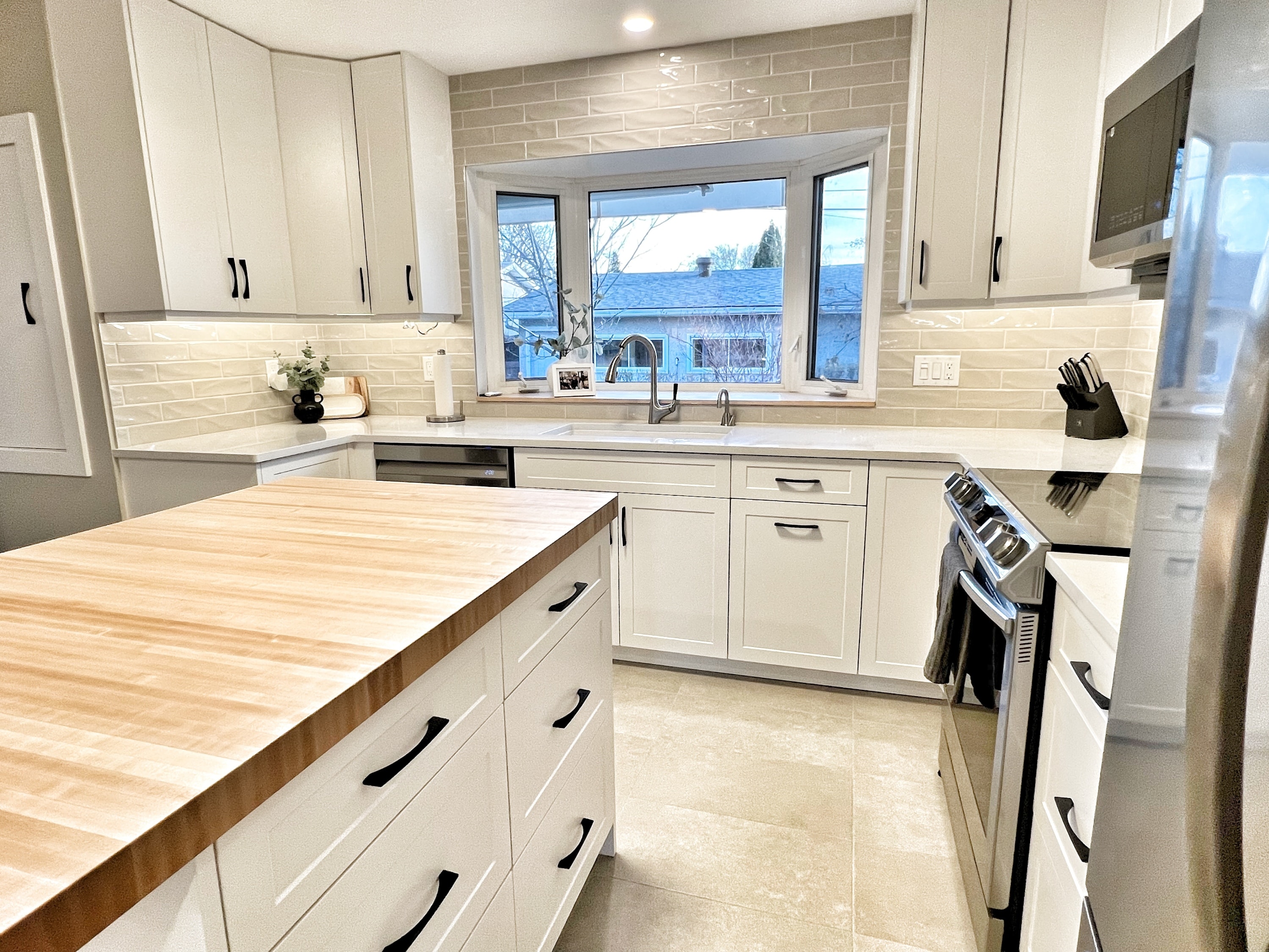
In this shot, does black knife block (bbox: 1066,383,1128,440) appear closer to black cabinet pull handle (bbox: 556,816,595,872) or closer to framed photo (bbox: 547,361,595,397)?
framed photo (bbox: 547,361,595,397)

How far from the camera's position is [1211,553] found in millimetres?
451

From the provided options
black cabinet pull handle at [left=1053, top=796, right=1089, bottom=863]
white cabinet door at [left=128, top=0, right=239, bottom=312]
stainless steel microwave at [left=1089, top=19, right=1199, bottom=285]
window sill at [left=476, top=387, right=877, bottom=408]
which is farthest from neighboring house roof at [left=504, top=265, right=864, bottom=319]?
black cabinet pull handle at [left=1053, top=796, right=1089, bottom=863]

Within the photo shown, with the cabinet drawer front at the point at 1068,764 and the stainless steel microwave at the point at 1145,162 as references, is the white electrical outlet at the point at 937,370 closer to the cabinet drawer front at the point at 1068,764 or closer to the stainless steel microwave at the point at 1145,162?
the stainless steel microwave at the point at 1145,162

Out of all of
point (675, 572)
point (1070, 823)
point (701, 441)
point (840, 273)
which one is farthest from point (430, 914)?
point (840, 273)

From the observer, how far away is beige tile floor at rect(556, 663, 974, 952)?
1582 mm

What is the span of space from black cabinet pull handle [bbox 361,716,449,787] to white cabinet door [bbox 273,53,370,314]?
252 cm

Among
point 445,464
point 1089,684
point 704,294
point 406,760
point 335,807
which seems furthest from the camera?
point 704,294

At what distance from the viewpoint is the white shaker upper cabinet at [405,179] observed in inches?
114

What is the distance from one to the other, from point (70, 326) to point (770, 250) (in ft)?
9.17

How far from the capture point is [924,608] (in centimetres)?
242

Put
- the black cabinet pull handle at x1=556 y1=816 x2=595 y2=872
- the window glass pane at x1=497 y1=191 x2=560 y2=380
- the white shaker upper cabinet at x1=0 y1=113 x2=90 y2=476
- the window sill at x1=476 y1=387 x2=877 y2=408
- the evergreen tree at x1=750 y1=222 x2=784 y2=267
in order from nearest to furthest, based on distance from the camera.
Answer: the black cabinet pull handle at x1=556 y1=816 x2=595 y2=872
the white shaker upper cabinet at x1=0 y1=113 x2=90 y2=476
the window sill at x1=476 y1=387 x2=877 y2=408
the evergreen tree at x1=750 y1=222 x2=784 y2=267
the window glass pane at x1=497 y1=191 x2=560 y2=380

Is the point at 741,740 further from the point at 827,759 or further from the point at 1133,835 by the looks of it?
the point at 1133,835

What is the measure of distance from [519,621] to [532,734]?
233 millimetres

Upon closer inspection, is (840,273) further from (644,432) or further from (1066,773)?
(1066,773)
